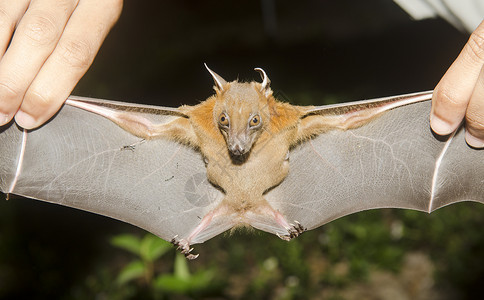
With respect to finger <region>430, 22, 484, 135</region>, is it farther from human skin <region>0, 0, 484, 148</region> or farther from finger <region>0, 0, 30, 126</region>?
finger <region>0, 0, 30, 126</region>

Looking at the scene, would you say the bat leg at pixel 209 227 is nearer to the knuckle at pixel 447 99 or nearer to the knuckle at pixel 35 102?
the knuckle at pixel 35 102

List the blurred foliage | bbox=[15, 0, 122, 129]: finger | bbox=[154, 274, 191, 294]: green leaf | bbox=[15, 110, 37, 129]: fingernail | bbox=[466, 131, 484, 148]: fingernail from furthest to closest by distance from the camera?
the blurred foliage, bbox=[154, 274, 191, 294]: green leaf, bbox=[466, 131, 484, 148]: fingernail, bbox=[15, 110, 37, 129]: fingernail, bbox=[15, 0, 122, 129]: finger

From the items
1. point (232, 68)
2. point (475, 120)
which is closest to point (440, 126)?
point (475, 120)

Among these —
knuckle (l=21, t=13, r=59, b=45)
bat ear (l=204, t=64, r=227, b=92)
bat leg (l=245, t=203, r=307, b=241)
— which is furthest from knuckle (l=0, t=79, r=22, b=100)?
bat leg (l=245, t=203, r=307, b=241)

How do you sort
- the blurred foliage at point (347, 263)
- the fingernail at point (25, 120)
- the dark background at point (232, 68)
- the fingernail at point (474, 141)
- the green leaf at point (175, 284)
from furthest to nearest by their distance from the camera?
the dark background at point (232, 68)
the blurred foliage at point (347, 263)
the green leaf at point (175, 284)
the fingernail at point (474, 141)
the fingernail at point (25, 120)

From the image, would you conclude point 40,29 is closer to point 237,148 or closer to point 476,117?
point 237,148

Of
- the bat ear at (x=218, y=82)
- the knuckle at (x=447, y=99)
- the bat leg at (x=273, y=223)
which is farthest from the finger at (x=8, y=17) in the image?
the knuckle at (x=447, y=99)

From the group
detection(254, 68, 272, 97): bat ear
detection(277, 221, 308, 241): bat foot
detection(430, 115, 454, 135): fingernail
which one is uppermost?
detection(254, 68, 272, 97): bat ear

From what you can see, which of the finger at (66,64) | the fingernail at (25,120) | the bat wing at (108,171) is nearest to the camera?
the finger at (66,64)

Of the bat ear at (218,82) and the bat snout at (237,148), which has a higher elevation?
the bat ear at (218,82)
